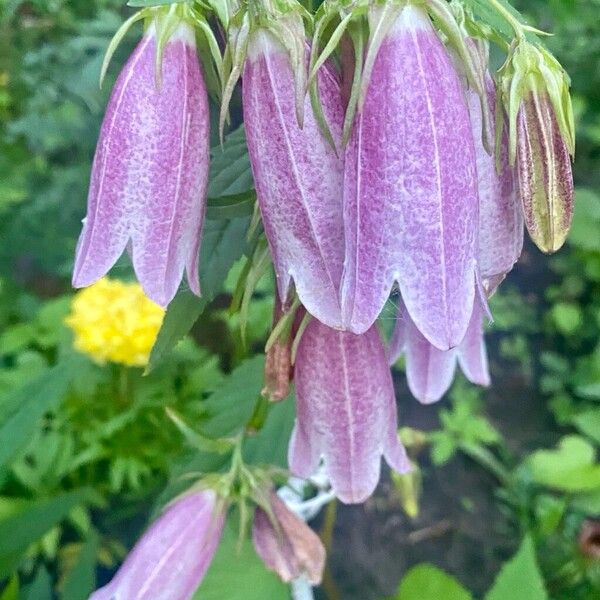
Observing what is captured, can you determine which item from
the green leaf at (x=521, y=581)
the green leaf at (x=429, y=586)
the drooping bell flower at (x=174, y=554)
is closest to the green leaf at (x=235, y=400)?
the drooping bell flower at (x=174, y=554)

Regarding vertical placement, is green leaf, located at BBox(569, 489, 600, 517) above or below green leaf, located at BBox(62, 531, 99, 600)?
below

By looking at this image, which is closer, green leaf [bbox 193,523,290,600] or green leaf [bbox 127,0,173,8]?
green leaf [bbox 127,0,173,8]

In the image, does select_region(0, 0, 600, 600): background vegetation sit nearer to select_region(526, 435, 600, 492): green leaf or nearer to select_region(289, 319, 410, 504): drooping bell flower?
select_region(526, 435, 600, 492): green leaf

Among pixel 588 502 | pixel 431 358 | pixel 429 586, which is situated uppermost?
pixel 431 358

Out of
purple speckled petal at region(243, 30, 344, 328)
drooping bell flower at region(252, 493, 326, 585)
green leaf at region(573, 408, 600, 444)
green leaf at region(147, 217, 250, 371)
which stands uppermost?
purple speckled petal at region(243, 30, 344, 328)

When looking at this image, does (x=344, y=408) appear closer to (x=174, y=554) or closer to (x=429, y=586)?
(x=174, y=554)

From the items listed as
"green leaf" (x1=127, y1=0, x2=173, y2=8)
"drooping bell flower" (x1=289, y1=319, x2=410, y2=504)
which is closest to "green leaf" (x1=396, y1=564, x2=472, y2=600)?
"drooping bell flower" (x1=289, y1=319, x2=410, y2=504)

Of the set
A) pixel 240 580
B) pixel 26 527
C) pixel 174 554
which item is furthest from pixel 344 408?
pixel 26 527

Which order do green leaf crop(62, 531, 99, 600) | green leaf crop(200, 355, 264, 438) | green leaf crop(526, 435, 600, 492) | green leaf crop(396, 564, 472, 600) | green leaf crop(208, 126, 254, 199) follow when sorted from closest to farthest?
green leaf crop(208, 126, 254, 199) → green leaf crop(200, 355, 264, 438) → green leaf crop(62, 531, 99, 600) → green leaf crop(396, 564, 472, 600) → green leaf crop(526, 435, 600, 492)
